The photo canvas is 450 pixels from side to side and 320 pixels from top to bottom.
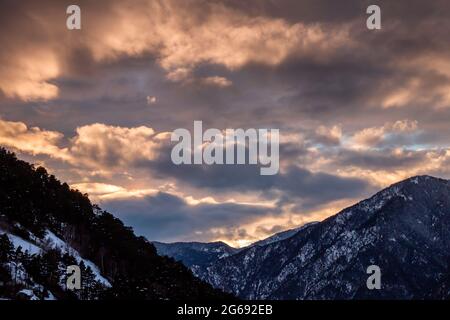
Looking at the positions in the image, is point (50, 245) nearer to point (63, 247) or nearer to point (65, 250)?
point (65, 250)

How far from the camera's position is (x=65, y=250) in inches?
4269

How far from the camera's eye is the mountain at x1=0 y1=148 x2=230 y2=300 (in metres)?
79.7

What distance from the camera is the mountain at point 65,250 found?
79688 millimetres

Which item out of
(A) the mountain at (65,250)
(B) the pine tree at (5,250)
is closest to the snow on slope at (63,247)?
(A) the mountain at (65,250)

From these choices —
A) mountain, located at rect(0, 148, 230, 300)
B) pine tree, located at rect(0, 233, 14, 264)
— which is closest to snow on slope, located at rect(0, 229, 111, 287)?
mountain, located at rect(0, 148, 230, 300)

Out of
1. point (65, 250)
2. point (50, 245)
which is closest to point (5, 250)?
point (50, 245)

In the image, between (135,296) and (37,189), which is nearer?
(135,296)

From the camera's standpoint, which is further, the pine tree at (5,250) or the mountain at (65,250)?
the mountain at (65,250)

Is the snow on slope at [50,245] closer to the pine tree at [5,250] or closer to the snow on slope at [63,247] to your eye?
the snow on slope at [63,247]
